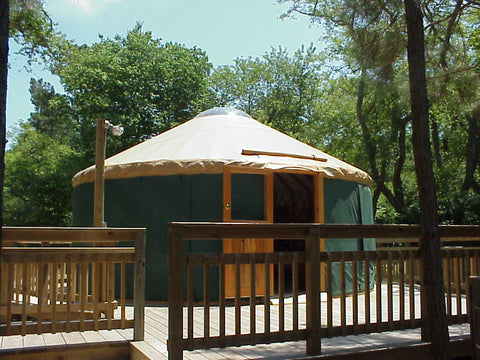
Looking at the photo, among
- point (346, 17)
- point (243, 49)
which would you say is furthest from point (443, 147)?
point (346, 17)

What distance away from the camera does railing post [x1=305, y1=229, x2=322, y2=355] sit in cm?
315

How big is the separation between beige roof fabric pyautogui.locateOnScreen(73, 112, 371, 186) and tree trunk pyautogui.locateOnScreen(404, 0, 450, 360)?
272 centimetres

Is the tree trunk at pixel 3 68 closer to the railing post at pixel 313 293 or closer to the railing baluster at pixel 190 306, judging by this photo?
the railing baluster at pixel 190 306

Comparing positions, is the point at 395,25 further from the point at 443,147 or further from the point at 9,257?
the point at 443,147

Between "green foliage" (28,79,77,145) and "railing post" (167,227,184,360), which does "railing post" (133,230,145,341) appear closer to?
"railing post" (167,227,184,360)

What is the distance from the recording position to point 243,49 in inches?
827

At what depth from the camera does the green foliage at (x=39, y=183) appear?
15.8 metres

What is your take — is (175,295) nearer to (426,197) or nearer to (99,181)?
(426,197)

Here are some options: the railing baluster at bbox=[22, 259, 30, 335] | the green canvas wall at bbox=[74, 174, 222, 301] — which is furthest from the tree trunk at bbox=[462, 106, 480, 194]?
the railing baluster at bbox=[22, 259, 30, 335]

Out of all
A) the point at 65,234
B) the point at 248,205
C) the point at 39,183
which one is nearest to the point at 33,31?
the point at 248,205

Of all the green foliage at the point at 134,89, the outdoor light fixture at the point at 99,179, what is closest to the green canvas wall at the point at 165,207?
the outdoor light fixture at the point at 99,179

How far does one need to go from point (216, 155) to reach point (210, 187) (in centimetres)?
37

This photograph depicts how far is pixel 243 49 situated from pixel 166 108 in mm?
7104

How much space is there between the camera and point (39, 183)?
639 inches
